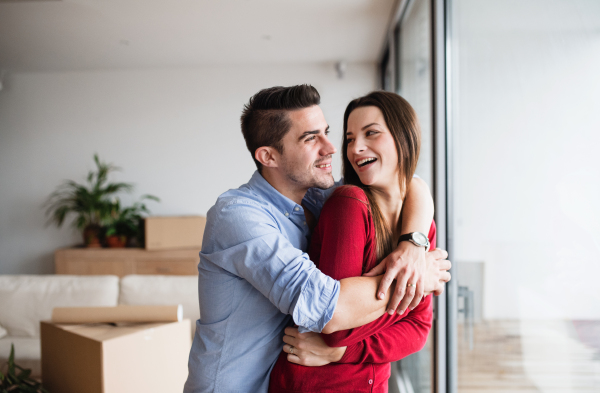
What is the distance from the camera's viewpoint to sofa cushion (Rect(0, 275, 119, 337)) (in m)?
3.01

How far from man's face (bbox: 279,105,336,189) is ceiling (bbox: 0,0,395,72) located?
232 centimetres

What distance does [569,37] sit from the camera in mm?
853

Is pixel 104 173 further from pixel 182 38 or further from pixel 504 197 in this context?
pixel 504 197

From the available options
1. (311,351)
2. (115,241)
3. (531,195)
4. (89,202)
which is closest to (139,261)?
(115,241)

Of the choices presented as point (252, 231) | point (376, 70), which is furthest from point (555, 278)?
point (376, 70)

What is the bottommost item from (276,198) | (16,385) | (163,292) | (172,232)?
(16,385)

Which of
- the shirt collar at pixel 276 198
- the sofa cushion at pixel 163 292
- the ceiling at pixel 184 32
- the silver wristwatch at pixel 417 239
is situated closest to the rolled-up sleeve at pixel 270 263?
the shirt collar at pixel 276 198

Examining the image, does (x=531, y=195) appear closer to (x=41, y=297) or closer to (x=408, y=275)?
(x=408, y=275)

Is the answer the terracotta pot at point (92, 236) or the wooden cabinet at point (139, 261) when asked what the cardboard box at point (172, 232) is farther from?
the terracotta pot at point (92, 236)

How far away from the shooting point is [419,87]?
8.11 feet

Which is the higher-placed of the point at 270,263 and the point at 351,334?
the point at 270,263

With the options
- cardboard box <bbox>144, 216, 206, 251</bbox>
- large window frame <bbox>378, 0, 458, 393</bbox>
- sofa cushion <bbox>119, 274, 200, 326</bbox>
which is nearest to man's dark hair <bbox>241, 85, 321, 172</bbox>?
large window frame <bbox>378, 0, 458, 393</bbox>

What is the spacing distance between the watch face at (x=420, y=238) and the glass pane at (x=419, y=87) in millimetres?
941

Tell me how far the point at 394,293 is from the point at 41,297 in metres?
3.02
